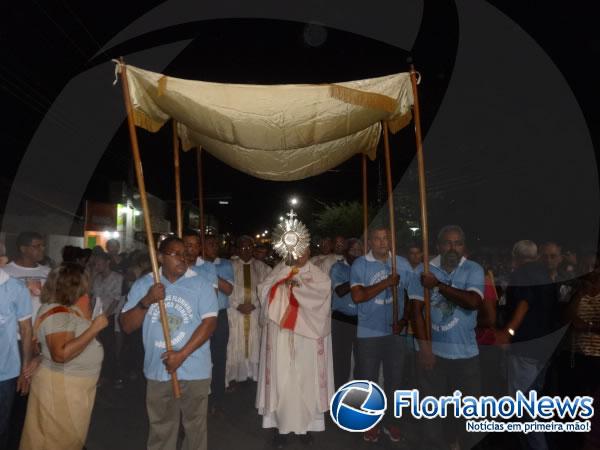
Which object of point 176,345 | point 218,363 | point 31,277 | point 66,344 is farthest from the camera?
point 218,363

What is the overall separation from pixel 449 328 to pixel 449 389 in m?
0.57

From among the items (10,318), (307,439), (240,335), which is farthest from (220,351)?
(10,318)

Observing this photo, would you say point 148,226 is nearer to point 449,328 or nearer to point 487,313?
point 449,328

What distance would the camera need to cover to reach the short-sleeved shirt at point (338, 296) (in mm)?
6157

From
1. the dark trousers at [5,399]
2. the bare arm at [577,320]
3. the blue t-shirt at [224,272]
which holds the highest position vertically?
the blue t-shirt at [224,272]

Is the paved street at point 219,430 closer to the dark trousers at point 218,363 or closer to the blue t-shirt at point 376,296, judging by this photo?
the dark trousers at point 218,363

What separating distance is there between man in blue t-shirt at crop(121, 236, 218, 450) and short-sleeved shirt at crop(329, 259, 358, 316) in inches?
107

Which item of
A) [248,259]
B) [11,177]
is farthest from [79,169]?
[248,259]

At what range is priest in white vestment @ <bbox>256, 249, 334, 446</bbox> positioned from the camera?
15.8 feet

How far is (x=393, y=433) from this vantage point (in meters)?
4.92

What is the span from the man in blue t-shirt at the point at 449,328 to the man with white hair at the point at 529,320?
0.40 m

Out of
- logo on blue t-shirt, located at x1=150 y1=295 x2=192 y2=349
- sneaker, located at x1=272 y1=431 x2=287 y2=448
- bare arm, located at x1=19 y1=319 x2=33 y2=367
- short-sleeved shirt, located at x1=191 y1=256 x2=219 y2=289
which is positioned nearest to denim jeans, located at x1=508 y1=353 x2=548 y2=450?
sneaker, located at x1=272 y1=431 x2=287 y2=448

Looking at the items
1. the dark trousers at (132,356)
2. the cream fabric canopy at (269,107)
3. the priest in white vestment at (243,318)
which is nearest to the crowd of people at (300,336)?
the priest in white vestment at (243,318)

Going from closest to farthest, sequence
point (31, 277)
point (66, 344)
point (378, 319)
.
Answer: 1. point (66, 344)
2. point (31, 277)
3. point (378, 319)
